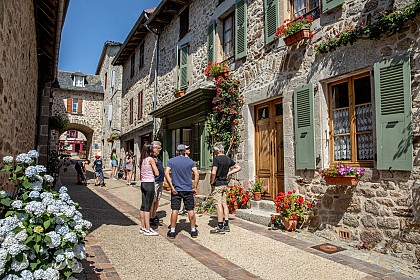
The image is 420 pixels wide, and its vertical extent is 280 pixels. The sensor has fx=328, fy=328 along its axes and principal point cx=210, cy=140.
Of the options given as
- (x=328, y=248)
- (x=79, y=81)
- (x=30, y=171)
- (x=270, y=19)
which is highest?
(x=79, y=81)

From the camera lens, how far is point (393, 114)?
14.6ft

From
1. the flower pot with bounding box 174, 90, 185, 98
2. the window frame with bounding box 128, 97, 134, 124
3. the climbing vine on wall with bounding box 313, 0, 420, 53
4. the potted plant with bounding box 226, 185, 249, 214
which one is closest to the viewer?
the climbing vine on wall with bounding box 313, 0, 420, 53

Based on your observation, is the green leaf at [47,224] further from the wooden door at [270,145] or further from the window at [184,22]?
the window at [184,22]

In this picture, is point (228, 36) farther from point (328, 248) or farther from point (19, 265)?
Result: point (19, 265)

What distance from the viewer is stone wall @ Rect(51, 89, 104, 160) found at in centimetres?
2733

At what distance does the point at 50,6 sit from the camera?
645 centimetres

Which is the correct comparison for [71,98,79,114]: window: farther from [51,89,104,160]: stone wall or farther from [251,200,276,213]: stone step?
[251,200,276,213]: stone step

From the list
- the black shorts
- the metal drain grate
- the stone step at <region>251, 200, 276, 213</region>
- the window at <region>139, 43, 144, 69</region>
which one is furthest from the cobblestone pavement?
the window at <region>139, 43, 144, 69</region>

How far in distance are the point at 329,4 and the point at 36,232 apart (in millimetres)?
5327

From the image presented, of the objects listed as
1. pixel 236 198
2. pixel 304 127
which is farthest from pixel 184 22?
pixel 304 127

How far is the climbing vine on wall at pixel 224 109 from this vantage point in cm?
787

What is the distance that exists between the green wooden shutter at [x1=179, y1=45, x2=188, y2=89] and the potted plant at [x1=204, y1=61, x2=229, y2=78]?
216 centimetres

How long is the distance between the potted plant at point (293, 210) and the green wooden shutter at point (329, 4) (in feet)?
10.5

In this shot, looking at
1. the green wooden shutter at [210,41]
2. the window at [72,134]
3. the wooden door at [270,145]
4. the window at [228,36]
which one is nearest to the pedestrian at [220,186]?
the wooden door at [270,145]
